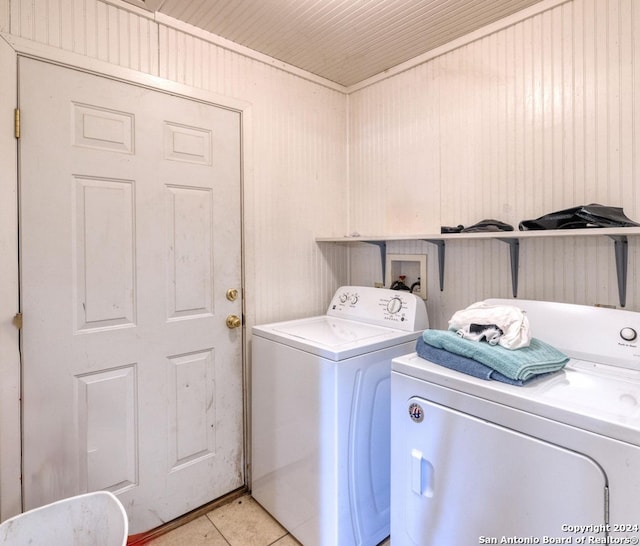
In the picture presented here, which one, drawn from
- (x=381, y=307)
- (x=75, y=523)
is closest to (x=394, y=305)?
(x=381, y=307)

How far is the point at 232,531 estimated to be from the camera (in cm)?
177

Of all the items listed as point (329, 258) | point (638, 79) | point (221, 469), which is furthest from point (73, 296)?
point (638, 79)

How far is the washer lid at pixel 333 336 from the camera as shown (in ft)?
5.12

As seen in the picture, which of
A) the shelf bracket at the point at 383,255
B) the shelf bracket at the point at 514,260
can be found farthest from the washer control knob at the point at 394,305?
the shelf bracket at the point at 514,260

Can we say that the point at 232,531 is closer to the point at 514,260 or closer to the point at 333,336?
the point at 333,336

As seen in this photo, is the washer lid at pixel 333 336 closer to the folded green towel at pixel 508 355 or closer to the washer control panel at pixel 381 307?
the washer control panel at pixel 381 307

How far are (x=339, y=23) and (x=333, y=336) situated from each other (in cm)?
146

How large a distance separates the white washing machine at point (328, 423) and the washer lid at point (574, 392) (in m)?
0.33

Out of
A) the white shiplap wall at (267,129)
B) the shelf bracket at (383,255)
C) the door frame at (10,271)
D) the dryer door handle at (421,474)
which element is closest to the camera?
the dryer door handle at (421,474)

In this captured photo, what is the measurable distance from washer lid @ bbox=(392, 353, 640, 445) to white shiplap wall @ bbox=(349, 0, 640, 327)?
1.37 ft

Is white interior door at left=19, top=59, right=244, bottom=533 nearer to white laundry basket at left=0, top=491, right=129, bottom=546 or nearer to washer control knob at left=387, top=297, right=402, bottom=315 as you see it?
white laundry basket at left=0, top=491, right=129, bottom=546

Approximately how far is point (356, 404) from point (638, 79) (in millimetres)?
1626

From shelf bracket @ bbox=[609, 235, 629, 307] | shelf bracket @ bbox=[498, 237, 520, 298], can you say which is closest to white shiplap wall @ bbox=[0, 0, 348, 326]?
shelf bracket @ bbox=[498, 237, 520, 298]

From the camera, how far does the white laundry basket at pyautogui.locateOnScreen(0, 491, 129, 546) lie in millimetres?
1232
